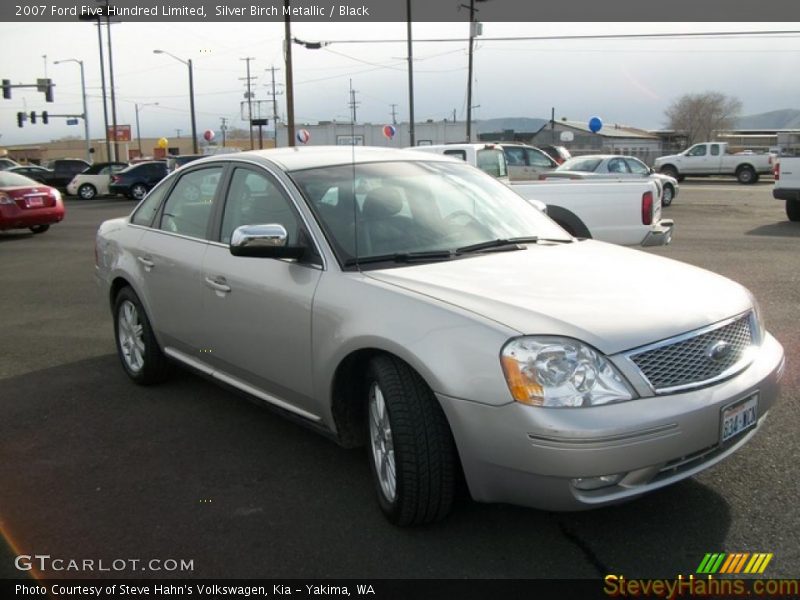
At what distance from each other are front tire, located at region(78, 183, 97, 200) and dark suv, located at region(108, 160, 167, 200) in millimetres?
2375

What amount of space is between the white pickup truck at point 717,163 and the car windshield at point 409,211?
105 ft

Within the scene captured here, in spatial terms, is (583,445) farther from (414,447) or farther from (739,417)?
(739,417)

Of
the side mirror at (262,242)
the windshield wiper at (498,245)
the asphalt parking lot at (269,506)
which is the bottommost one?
the asphalt parking lot at (269,506)

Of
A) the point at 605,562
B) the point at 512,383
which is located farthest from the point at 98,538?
the point at 605,562

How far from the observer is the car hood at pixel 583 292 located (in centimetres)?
282

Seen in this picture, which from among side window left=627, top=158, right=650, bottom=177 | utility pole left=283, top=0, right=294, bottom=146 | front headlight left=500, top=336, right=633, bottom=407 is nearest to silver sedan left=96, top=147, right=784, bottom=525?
front headlight left=500, top=336, right=633, bottom=407

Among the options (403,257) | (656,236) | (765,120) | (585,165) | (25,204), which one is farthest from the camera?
(765,120)

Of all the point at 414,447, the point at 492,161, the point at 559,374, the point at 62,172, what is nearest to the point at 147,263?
the point at 414,447

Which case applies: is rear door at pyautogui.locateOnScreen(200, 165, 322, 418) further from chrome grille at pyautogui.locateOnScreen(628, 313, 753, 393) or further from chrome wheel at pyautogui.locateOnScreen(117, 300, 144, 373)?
chrome grille at pyautogui.locateOnScreen(628, 313, 753, 393)

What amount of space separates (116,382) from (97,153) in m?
106

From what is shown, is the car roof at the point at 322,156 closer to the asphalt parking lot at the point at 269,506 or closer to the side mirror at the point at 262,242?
the side mirror at the point at 262,242

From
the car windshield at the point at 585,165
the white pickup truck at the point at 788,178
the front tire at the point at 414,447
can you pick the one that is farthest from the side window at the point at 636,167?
the front tire at the point at 414,447

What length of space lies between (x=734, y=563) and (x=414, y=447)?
132 centimetres

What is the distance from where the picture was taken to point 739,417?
2.98 m
